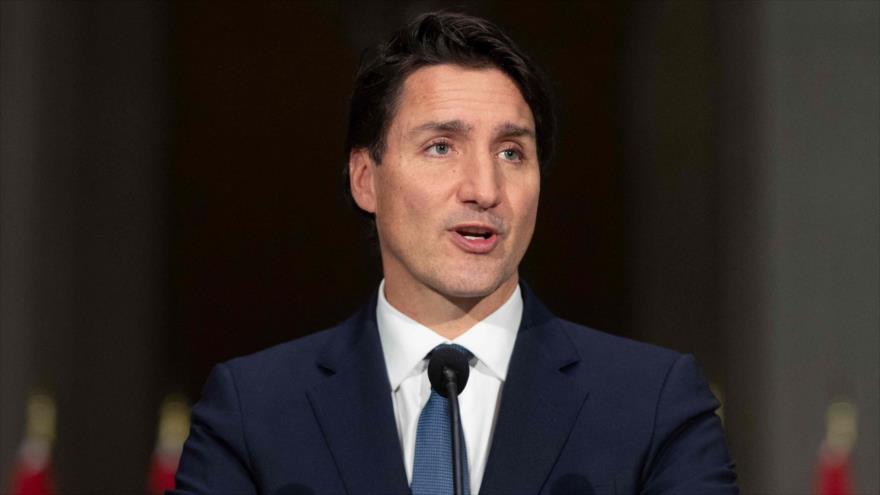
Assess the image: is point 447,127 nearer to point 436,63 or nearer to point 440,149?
point 440,149

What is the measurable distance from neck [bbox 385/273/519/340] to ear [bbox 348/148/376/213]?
26 centimetres

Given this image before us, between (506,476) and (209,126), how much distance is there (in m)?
3.04

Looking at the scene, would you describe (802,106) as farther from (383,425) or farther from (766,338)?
(383,425)

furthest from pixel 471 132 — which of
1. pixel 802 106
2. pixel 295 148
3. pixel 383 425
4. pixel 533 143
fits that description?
pixel 802 106

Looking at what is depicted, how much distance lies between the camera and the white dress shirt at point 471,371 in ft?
7.09

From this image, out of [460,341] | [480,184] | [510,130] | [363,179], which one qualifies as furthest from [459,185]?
[363,179]

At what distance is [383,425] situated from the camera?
214 centimetres

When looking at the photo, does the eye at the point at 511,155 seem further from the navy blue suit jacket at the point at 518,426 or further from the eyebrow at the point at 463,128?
the navy blue suit jacket at the point at 518,426

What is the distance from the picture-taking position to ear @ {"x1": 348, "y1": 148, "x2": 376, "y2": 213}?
2473 millimetres

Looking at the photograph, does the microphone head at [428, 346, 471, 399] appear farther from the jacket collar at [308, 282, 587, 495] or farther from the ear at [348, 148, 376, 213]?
the ear at [348, 148, 376, 213]

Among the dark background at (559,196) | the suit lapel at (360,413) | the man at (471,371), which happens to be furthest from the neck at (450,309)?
the dark background at (559,196)

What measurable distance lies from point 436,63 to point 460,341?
0.52m

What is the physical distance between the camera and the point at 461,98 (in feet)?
7.40

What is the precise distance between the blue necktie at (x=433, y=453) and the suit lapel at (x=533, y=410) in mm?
63
